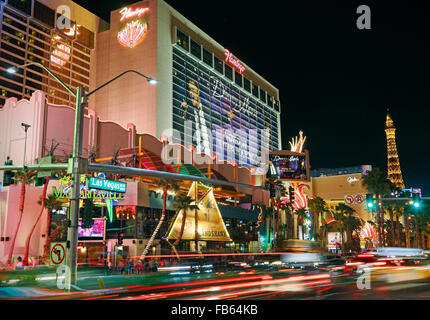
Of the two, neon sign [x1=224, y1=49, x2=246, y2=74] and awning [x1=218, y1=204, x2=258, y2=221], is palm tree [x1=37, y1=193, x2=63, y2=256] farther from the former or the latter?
neon sign [x1=224, y1=49, x2=246, y2=74]

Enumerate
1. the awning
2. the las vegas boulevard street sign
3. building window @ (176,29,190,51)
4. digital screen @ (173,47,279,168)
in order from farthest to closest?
1. digital screen @ (173,47,279,168)
2. building window @ (176,29,190,51)
3. the awning
4. the las vegas boulevard street sign

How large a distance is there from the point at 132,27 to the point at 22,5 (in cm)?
2743

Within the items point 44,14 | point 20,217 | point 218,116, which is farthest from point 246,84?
point 20,217

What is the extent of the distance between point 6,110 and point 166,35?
186ft

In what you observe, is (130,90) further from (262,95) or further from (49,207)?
(262,95)

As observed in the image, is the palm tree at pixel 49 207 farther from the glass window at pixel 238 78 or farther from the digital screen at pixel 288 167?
the glass window at pixel 238 78

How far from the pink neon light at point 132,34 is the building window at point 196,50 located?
19.5 meters

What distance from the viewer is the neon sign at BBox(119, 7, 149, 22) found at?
107125 millimetres

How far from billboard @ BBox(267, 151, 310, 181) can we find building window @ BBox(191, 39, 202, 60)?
46.4 m

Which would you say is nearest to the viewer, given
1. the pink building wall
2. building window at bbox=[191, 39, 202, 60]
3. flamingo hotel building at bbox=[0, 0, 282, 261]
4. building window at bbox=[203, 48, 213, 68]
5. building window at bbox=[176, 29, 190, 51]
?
the pink building wall

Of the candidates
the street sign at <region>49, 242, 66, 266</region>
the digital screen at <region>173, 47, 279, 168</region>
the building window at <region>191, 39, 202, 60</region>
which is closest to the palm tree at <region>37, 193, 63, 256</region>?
the street sign at <region>49, 242, 66, 266</region>

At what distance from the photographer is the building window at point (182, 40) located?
114588mm

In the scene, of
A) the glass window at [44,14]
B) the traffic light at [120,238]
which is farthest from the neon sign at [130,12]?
the traffic light at [120,238]
